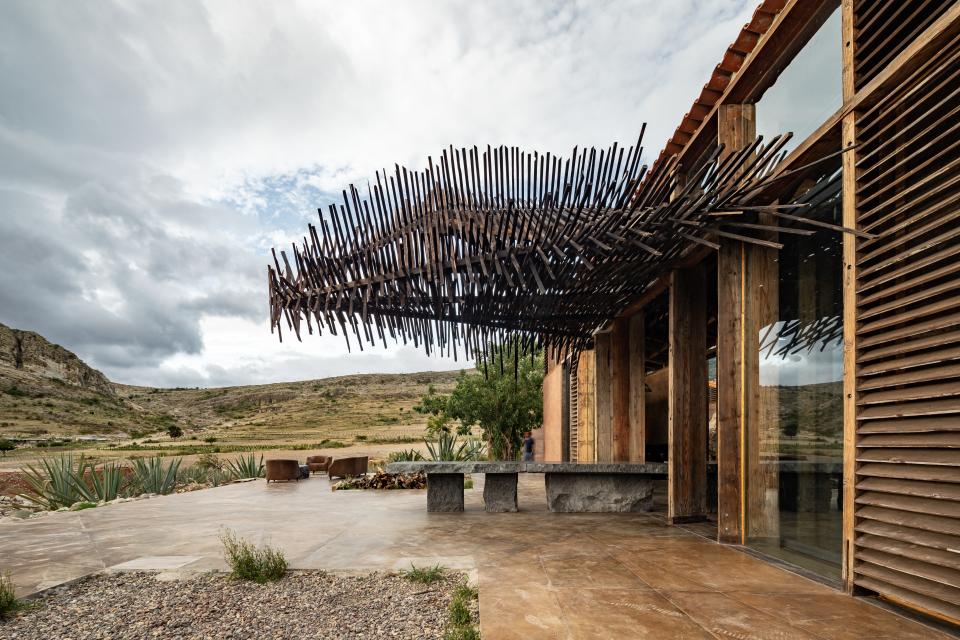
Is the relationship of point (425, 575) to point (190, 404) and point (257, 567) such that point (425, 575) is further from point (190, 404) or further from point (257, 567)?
point (190, 404)

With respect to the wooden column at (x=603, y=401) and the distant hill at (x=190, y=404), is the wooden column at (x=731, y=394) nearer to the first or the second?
the wooden column at (x=603, y=401)

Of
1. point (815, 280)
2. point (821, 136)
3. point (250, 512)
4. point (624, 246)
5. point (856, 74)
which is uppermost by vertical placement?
point (856, 74)

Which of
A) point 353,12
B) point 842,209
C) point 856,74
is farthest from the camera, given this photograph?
point 353,12

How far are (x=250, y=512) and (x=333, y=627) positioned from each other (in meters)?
4.99

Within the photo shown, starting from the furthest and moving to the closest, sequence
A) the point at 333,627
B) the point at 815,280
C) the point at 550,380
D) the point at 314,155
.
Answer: the point at 550,380 → the point at 314,155 → the point at 815,280 → the point at 333,627

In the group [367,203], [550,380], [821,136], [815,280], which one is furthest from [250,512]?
[550,380]

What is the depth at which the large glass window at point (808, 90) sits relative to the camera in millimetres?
3955

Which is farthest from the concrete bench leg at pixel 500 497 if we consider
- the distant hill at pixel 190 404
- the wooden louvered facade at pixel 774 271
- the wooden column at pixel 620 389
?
the distant hill at pixel 190 404

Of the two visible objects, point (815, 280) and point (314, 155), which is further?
point (314, 155)

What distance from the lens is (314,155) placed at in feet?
30.3

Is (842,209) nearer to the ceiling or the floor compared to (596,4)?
Answer: nearer to the floor

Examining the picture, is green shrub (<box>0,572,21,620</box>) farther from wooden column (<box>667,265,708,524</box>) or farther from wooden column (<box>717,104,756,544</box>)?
wooden column (<box>667,265,708,524</box>)

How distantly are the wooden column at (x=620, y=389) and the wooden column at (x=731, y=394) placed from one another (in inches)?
155

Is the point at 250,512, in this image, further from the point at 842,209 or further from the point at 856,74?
the point at 856,74
